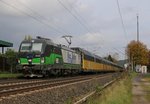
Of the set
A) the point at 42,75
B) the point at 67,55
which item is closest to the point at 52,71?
the point at 42,75

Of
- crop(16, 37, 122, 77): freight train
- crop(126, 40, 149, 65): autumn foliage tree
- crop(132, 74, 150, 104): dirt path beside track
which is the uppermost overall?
crop(126, 40, 149, 65): autumn foliage tree

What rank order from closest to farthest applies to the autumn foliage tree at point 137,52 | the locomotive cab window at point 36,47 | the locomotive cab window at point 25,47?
the locomotive cab window at point 36,47
the locomotive cab window at point 25,47
the autumn foliage tree at point 137,52

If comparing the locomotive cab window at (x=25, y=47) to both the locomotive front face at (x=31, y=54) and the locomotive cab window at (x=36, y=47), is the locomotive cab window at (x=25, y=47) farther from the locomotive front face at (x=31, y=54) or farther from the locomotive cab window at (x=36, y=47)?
the locomotive cab window at (x=36, y=47)

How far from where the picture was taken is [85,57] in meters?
53.8

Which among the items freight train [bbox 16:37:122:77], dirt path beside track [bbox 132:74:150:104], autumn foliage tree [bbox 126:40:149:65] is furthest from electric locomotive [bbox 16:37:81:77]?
autumn foliage tree [bbox 126:40:149:65]

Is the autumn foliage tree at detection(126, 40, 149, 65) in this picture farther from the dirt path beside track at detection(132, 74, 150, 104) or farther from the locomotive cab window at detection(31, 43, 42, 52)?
the dirt path beside track at detection(132, 74, 150, 104)

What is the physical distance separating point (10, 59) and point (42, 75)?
1693 centimetres

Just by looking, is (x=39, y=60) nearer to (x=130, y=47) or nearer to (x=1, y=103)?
(x=1, y=103)

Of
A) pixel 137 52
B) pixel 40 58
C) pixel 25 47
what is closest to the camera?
pixel 40 58

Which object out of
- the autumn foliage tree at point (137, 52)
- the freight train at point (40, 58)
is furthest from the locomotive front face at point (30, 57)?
the autumn foliage tree at point (137, 52)

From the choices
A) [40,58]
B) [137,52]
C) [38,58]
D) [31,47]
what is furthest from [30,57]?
[137,52]

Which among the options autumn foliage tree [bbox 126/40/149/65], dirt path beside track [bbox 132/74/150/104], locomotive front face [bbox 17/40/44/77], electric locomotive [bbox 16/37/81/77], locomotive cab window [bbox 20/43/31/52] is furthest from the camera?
autumn foliage tree [bbox 126/40/149/65]

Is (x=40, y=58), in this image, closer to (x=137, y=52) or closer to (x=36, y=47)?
(x=36, y=47)

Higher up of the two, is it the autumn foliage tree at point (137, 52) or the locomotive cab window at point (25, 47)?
the autumn foliage tree at point (137, 52)
